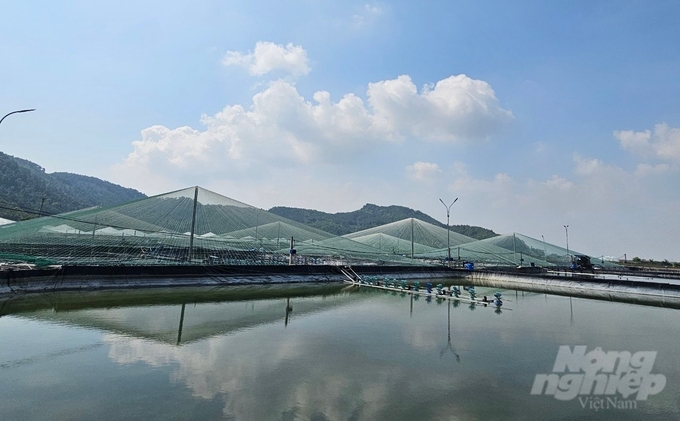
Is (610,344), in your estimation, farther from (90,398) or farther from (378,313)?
(90,398)

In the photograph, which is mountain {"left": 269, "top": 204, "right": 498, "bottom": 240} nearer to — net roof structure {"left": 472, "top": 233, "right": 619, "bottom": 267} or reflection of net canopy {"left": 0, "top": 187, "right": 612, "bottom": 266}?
net roof structure {"left": 472, "top": 233, "right": 619, "bottom": 267}

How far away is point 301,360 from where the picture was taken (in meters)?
8.80

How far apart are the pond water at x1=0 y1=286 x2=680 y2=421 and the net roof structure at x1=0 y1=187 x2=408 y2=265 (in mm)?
7580

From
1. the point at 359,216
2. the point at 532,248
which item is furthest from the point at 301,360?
the point at 359,216

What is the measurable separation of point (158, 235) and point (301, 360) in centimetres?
2571

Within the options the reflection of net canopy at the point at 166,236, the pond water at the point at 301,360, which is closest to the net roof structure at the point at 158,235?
the reflection of net canopy at the point at 166,236

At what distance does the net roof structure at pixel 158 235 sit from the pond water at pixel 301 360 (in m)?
7.58

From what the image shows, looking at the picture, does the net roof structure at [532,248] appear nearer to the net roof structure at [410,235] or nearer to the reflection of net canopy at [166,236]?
the net roof structure at [410,235]

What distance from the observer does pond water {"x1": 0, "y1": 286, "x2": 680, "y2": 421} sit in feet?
20.1

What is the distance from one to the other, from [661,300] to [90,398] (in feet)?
93.3

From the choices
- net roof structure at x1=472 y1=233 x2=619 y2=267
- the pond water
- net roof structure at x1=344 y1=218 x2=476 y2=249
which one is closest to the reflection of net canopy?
the pond water

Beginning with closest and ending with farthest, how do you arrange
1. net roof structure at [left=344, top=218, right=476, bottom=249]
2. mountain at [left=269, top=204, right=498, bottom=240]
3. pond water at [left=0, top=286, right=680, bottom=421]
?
pond water at [left=0, top=286, right=680, bottom=421] → net roof structure at [left=344, top=218, right=476, bottom=249] → mountain at [left=269, top=204, right=498, bottom=240]

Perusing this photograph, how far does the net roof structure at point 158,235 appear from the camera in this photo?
22453 mm

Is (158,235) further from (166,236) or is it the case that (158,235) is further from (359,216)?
(359,216)
